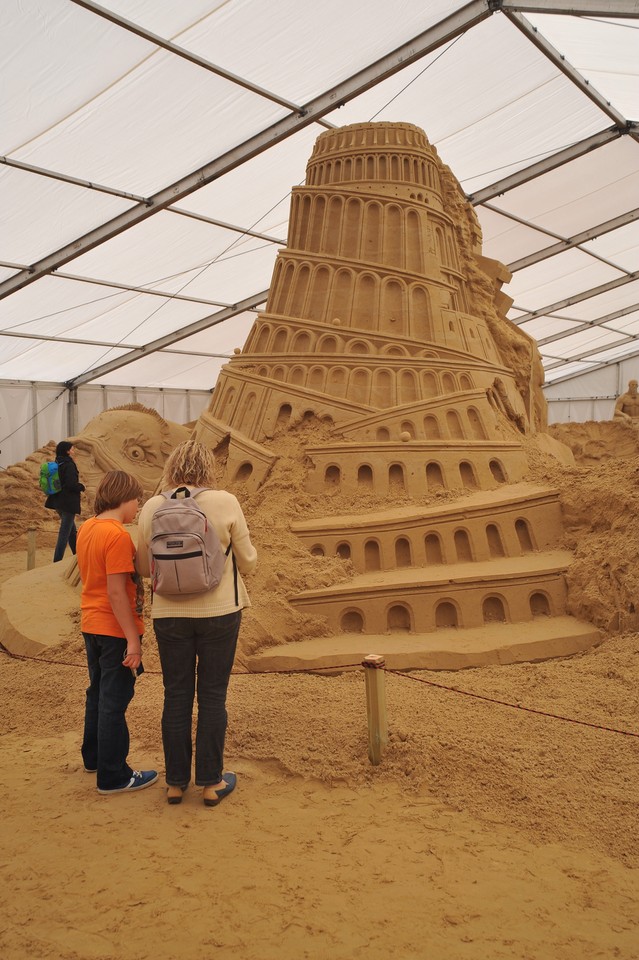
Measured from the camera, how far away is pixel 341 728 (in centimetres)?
447

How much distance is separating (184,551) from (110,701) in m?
0.87

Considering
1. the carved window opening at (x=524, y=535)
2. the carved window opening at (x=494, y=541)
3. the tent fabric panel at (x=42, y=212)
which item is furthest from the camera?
the tent fabric panel at (x=42, y=212)

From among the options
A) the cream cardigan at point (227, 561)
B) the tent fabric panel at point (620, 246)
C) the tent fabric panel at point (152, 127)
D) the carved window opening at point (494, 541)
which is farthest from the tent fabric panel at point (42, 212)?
the tent fabric panel at point (620, 246)

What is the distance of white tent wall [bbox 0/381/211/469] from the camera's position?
60.6ft

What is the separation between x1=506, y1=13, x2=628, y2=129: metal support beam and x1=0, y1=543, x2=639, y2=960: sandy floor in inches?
370

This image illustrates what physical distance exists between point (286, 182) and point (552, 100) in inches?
180

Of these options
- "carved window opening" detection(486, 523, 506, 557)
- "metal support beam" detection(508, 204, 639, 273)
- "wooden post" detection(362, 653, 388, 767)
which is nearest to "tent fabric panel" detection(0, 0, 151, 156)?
"carved window opening" detection(486, 523, 506, 557)

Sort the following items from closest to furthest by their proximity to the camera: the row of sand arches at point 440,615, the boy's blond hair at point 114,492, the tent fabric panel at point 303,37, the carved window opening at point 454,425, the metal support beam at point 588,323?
the boy's blond hair at point 114,492, the row of sand arches at point 440,615, the carved window opening at point 454,425, the tent fabric panel at point 303,37, the metal support beam at point 588,323

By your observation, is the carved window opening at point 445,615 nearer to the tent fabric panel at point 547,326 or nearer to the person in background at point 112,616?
the person in background at point 112,616

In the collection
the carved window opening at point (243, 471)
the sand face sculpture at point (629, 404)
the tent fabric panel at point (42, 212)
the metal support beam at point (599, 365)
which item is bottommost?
the carved window opening at point (243, 471)

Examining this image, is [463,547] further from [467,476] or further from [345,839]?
[345,839]

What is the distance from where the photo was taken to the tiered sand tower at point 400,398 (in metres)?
6.60

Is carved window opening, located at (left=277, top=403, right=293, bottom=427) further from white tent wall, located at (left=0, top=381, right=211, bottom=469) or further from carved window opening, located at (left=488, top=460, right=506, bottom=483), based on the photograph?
white tent wall, located at (left=0, top=381, right=211, bottom=469)

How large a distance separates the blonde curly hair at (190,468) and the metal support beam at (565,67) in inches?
377
